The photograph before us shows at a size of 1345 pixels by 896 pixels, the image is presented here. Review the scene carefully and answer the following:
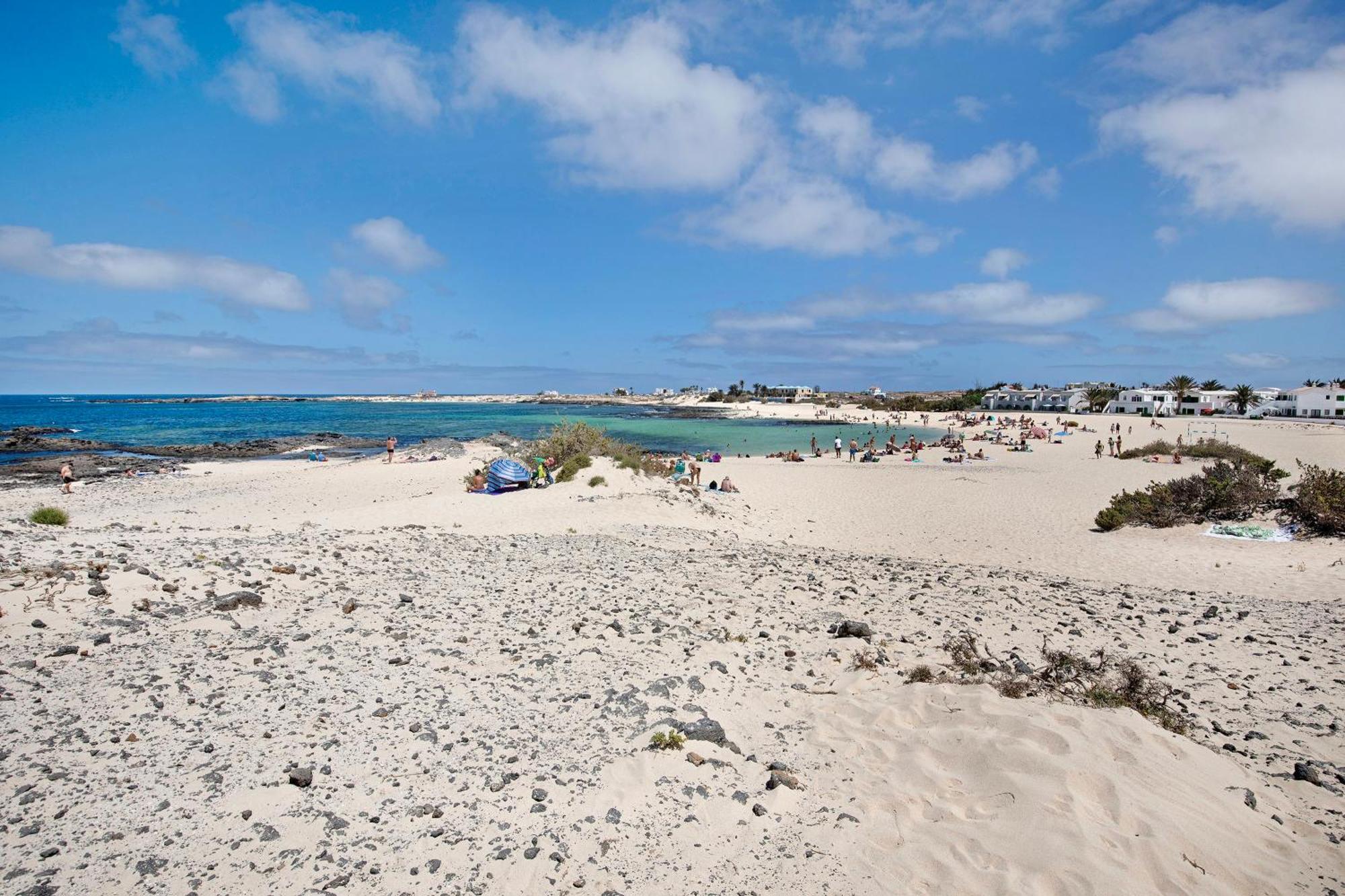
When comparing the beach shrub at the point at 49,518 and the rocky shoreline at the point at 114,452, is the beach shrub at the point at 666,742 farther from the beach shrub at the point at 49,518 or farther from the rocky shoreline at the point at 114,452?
the rocky shoreline at the point at 114,452

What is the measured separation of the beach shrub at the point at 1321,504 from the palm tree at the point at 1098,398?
8959cm

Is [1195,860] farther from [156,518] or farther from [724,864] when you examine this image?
[156,518]

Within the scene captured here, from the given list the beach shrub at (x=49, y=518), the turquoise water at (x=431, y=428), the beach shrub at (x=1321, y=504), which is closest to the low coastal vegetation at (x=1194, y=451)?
the beach shrub at (x=1321, y=504)

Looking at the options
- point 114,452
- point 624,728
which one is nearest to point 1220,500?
point 624,728

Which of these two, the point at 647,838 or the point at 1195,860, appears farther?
the point at 647,838

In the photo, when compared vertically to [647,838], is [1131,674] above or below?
above

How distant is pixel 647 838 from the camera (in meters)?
4.03

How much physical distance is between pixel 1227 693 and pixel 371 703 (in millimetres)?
8085

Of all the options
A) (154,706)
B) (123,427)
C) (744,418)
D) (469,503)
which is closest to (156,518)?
(469,503)

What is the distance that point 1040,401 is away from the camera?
100812 millimetres

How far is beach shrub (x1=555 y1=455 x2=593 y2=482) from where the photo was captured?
65.9 feet

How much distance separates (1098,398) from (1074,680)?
10502 cm

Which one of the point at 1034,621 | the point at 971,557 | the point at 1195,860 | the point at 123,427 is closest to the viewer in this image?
the point at 1195,860

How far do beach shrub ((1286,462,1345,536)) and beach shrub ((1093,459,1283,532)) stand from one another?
0.72m
